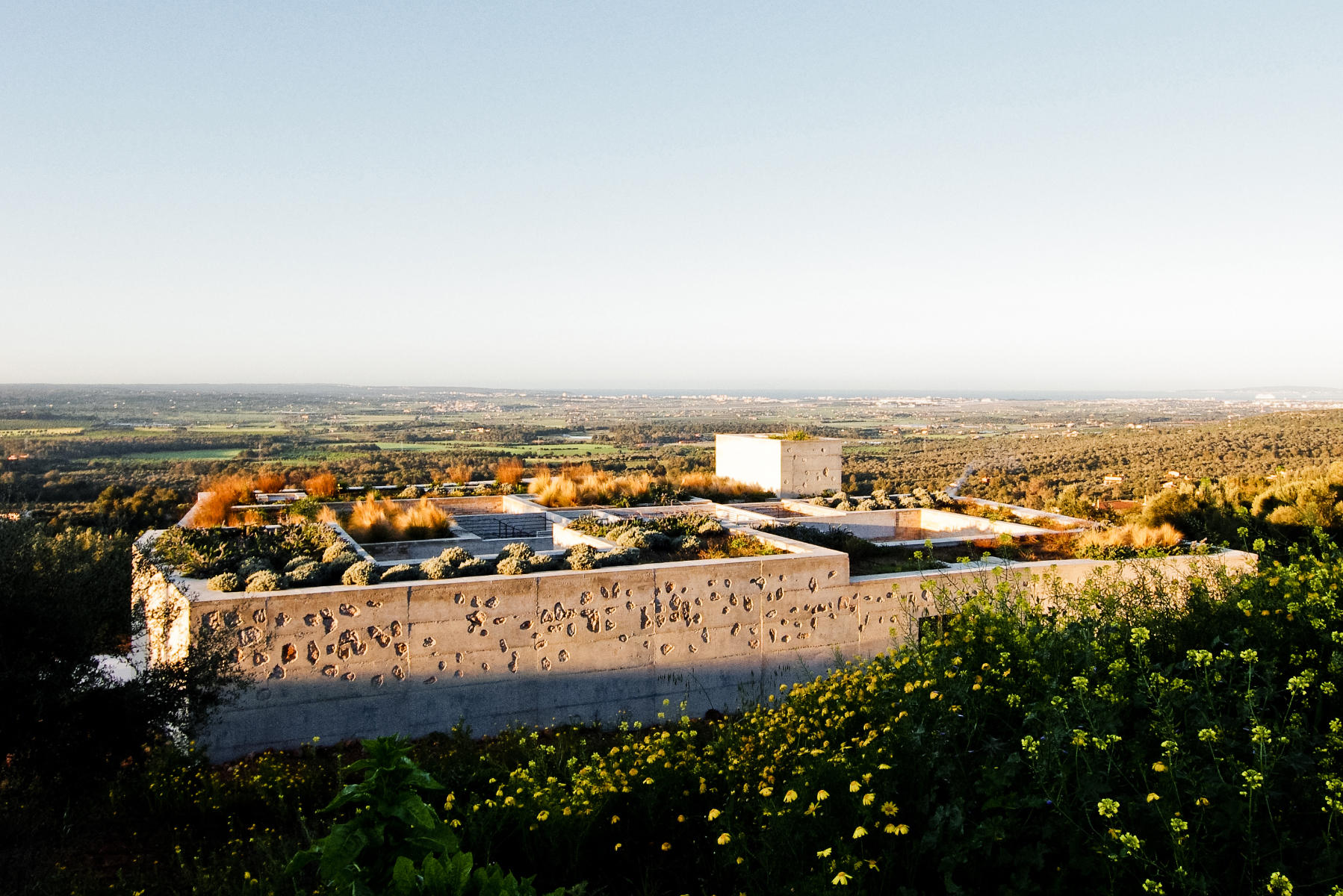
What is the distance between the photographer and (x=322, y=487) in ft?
50.4

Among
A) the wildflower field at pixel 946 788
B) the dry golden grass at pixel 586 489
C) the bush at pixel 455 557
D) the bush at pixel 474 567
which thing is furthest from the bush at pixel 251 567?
the dry golden grass at pixel 586 489

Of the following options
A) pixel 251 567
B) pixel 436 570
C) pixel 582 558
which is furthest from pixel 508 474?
pixel 436 570

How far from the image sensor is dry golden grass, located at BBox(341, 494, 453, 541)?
1138 cm

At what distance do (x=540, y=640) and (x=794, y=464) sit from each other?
10693 millimetres

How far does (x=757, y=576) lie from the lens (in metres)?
8.52

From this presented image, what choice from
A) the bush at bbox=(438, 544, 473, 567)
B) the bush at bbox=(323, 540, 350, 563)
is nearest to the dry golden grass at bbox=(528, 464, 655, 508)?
the bush at bbox=(323, 540, 350, 563)

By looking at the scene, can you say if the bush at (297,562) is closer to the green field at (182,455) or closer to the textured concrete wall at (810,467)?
the textured concrete wall at (810,467)

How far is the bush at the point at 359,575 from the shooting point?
24.8ft

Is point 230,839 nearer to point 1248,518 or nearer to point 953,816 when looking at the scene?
point 953,816

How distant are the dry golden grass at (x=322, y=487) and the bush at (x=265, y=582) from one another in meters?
7.77

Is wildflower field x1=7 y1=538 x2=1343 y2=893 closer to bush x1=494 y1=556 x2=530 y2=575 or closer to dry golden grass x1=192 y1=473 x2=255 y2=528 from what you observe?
bush x1=494 y1=556 x2=530 y2=575

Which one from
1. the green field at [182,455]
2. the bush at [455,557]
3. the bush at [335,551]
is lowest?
the green field at [182,455]

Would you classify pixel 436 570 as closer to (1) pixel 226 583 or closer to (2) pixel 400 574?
(2) pixel 400 574

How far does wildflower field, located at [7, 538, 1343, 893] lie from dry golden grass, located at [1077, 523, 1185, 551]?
16.0 feet
